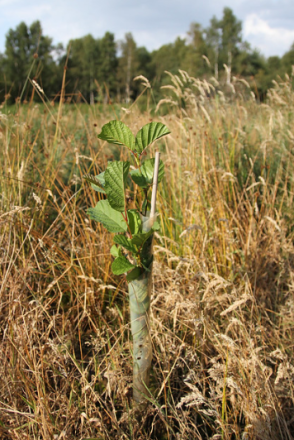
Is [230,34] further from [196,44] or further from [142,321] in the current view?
[142,321]

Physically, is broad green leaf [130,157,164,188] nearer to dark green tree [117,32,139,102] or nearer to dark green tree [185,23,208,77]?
dark green tree [185,23,208,77]

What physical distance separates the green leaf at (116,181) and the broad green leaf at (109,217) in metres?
0.06

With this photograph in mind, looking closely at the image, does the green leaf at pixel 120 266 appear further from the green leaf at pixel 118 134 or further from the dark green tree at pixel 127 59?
the dark green tree at pixel 127 59

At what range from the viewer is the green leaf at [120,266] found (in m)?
0.70

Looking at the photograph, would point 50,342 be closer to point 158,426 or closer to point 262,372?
point 158,426

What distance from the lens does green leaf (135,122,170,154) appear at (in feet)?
2.27

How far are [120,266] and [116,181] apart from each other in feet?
0.65

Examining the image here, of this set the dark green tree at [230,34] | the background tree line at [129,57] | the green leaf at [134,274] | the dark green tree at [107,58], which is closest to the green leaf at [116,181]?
the green leaf at [134,274]

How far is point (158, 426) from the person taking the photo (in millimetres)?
1016

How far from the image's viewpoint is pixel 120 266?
714 millimetres

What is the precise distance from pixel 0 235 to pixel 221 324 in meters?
1.08

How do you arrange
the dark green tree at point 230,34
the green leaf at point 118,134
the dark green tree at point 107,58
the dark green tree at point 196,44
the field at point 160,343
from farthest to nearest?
1. the dark green tree at point 107,58
2. the dark green tree at point 230,34
3. the dark green tree at point 196,44
4. the field at point 160,343
5. the green leaf at point 118,134

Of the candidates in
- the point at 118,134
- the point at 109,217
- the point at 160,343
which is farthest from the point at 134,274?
the point at 160,343

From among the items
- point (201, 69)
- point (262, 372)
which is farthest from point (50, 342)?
point (201, 69)
